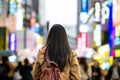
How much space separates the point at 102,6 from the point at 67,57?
268 inches

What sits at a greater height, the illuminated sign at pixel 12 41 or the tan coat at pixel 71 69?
the tan coat at pixel 71 69

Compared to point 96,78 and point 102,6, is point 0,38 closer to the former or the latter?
point 96,78

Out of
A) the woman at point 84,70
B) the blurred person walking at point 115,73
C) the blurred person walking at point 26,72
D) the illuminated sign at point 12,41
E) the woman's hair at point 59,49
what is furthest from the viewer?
the illuminated sign at point 12,41

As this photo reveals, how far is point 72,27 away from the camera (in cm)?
A: 2736

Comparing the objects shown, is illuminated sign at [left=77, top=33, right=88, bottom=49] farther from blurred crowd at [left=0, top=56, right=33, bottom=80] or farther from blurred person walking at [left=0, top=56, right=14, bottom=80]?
blurred person walking at [left=0, top=56, right=14, bottom=80]

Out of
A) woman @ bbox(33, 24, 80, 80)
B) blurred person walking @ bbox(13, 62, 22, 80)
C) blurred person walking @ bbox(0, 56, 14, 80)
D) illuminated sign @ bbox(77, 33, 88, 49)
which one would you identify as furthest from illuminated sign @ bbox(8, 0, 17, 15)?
woman @ bbox(33, 24, 80, 80)

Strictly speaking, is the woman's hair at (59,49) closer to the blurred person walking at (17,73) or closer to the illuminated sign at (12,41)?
the blurred person walking at (17,73)

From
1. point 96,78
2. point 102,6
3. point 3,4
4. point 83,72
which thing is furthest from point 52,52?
point 3,4

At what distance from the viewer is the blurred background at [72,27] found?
45.9 ft

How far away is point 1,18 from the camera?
2562 cm

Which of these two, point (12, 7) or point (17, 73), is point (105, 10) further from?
point (12, 7)

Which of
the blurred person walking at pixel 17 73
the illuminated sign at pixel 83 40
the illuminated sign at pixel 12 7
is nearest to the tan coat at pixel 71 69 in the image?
the blurred person walking at pixel 17 73

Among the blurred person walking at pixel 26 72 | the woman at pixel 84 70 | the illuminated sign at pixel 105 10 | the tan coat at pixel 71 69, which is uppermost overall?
the illuminated sign at pixel 105 10

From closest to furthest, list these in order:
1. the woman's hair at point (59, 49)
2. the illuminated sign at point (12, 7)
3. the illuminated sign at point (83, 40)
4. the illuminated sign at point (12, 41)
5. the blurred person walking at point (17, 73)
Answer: the woman's hair at point (59, 49) → the blurred person walking at point (17, 73) → the illuminated sign at point (12, 7) → the illuminated sign at point (83, 40) → the illuminated sign at point (12, 41)
